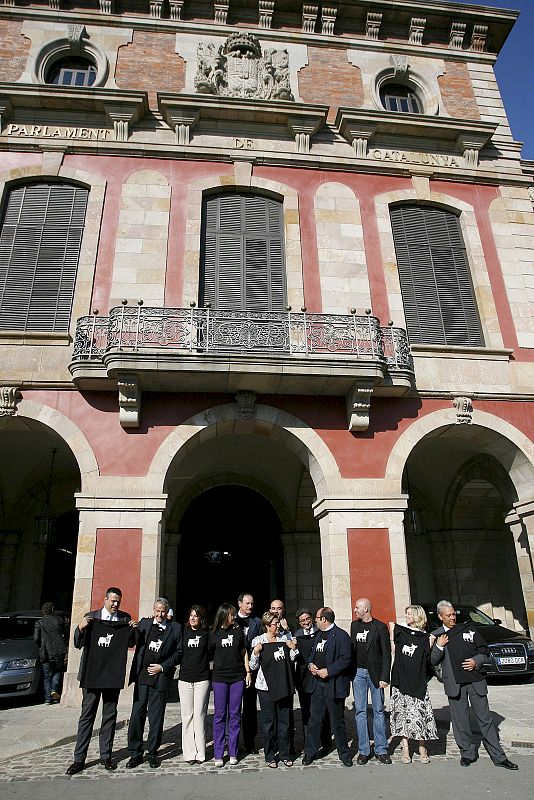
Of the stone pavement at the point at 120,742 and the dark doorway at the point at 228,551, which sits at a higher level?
the dark doorway at the point at 228,551

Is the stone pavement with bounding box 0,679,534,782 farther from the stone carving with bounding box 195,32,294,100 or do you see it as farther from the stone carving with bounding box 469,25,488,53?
the stone carving with bounding box 469,25,488,53

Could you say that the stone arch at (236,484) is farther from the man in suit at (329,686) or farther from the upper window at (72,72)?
the upper window at (72,72)

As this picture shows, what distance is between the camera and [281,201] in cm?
1329

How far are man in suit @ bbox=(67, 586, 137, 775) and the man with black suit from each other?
0.62ft

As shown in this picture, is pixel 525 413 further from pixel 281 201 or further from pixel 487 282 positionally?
pixel 281 201

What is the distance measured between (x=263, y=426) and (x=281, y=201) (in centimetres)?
593

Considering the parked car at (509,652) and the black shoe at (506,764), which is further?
the parked car at (509,652)

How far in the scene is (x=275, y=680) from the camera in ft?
19.2

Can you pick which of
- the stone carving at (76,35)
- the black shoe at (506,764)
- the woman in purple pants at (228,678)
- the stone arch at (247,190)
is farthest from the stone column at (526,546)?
the stone carving at (76,35)

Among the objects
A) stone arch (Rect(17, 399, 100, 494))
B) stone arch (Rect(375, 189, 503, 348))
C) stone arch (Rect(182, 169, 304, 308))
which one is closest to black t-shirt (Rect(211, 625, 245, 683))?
stone arch (Rect(17, 399, 100, 494))

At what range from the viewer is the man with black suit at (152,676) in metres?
5.78

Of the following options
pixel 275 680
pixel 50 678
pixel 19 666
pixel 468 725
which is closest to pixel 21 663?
pixel 19 666

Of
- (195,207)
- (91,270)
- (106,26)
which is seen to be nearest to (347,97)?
(195,207)

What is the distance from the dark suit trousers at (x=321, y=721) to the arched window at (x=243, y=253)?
799 centimetres
